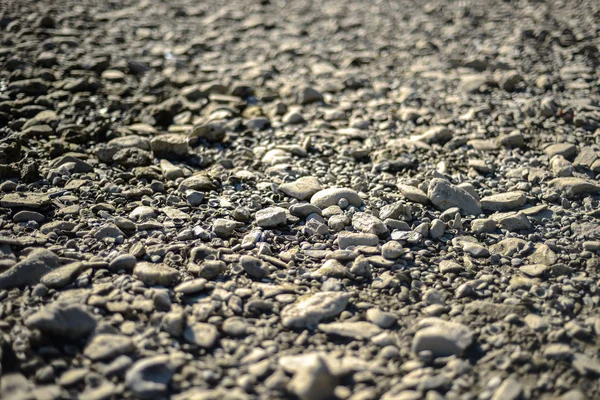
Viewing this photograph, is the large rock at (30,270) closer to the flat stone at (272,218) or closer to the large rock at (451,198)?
the flat stone at (272,218)

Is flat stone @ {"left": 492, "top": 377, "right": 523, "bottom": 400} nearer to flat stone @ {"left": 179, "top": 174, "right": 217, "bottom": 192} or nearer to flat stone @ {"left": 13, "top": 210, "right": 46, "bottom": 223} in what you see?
flat stone @ {"left": 179, "top": 174, "right": 217, "bottom": 192}

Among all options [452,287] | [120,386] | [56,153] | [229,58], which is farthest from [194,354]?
[229,58]

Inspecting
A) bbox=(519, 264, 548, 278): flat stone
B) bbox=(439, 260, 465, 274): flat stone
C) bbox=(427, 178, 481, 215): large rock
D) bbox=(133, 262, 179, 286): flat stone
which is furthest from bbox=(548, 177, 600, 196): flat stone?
bbox=(133, 262, 179, 286): flat stone

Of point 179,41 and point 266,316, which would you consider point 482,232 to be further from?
point 179,41

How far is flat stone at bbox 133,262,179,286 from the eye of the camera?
2855 mm

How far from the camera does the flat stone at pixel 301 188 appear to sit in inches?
150

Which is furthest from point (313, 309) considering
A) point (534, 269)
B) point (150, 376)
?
point (534, 269)

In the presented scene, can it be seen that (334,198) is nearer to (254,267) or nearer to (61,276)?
(254,267)

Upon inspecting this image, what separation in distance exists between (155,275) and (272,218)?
2.91ft

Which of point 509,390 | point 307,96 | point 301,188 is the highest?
point 307,96

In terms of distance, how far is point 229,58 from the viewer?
670cm

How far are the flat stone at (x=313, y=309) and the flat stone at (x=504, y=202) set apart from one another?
145 centimetres

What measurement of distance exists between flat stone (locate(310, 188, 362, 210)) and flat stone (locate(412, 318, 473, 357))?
1.34 m

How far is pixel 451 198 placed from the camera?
3688 millimetres
